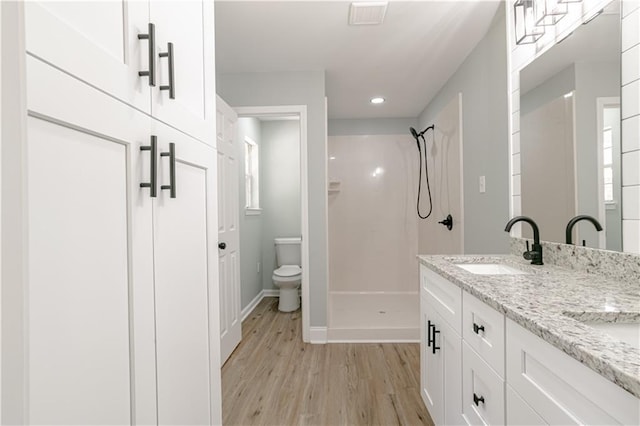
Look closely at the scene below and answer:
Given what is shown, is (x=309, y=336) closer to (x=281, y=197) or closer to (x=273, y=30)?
(x=281, y=197)

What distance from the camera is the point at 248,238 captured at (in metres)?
3.58

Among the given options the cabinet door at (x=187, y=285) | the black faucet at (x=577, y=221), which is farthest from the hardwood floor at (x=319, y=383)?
the black faucet at (x=577, y=221)

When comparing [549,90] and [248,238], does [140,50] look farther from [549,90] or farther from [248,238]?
[248,238]

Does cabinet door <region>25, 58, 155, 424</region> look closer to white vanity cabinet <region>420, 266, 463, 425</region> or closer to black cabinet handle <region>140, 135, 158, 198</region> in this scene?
black cabinet handle <region>140, 135, 158, 198</region>

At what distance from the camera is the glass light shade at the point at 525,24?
61.1 inches

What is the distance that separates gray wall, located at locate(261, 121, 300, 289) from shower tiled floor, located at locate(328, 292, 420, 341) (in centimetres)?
115

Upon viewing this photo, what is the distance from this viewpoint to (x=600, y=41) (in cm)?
121

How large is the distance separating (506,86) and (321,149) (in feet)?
4.67

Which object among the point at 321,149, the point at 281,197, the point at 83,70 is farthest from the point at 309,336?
the point at 83,70

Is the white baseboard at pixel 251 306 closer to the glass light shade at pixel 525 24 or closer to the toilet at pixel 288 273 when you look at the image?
the toilet at pixel 288 273

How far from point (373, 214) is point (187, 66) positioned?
350 cm

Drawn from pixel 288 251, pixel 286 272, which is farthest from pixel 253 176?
pixel 286 272

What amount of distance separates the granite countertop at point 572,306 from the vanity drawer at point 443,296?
0.06 meters

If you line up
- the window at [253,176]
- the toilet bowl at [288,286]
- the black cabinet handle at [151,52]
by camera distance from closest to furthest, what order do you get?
the black cabinet handle at [151,52] < the toilet bowl at [288,286] < the window at [253,176]
